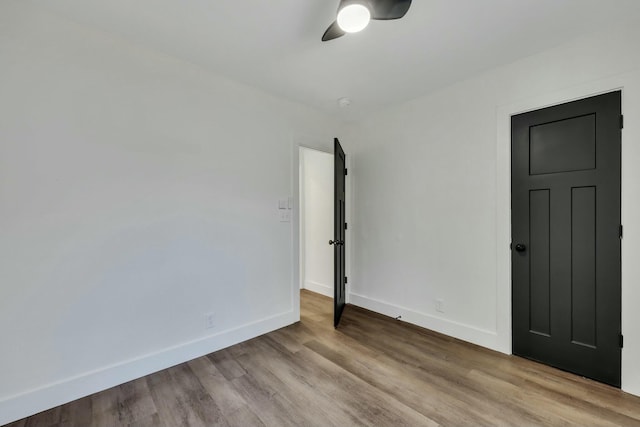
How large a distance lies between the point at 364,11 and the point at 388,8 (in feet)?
0.42

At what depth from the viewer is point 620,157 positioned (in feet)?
6.32

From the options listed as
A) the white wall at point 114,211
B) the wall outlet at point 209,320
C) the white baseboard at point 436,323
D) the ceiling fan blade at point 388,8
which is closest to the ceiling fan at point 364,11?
the ceiling fan blade at point 388,8

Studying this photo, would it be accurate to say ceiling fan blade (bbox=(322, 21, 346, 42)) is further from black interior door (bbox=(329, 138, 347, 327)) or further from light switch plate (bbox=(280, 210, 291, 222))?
light switch plate (bbox=(280, 210, 291, 222))

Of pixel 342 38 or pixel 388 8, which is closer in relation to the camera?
pixel 388 8

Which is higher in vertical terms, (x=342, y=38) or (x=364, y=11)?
(x=342, y=38)

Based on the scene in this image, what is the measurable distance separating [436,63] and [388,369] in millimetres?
2602

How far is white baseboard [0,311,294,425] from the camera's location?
1697mm

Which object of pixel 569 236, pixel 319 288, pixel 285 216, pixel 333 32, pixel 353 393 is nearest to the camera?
pixel 333 32

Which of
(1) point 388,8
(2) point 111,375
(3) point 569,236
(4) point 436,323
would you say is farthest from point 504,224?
(2) point 111,375

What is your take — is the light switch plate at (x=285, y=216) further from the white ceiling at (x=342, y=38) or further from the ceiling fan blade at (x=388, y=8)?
the ceiling fan blade at (x=388, y=8)

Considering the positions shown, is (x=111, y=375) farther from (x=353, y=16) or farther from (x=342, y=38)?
(x=342, y=38)

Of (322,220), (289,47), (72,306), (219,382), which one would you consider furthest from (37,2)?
(322,220)

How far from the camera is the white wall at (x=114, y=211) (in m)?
1.72

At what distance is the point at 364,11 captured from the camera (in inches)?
56.5
